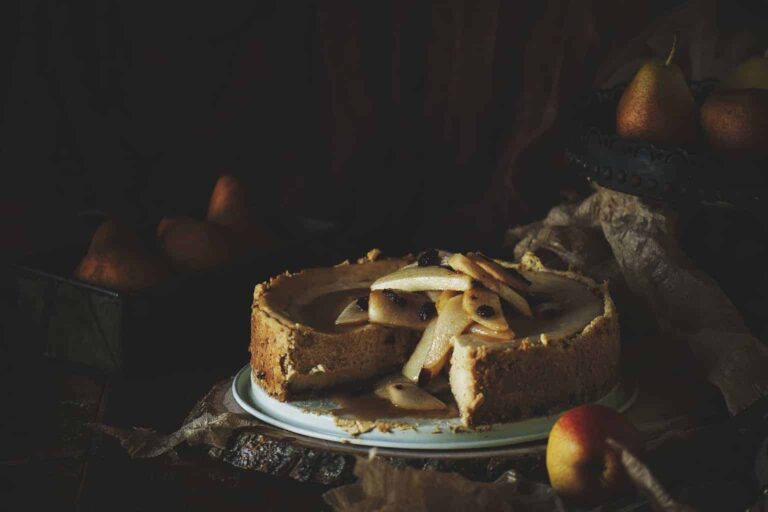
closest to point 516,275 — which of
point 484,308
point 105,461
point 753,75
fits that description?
point 484,308

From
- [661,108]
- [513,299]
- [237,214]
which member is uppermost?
[661,108]

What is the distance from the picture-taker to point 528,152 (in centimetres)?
280

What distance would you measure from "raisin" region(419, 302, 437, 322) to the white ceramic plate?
0.20 m

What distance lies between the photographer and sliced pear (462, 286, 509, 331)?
185cm

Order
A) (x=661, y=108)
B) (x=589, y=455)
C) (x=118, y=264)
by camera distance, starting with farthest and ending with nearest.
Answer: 1. (x=118, y=264)
2. (x=661, y=108)
3. (x=589, y=455)

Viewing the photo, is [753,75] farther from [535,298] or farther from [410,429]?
[410,429]

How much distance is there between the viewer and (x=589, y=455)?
1613 millimetres

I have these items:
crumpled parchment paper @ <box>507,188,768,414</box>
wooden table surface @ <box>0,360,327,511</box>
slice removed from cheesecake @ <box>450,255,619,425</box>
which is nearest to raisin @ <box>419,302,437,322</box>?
slice removed from cheesecake @ <box>450,255,619,425</box>

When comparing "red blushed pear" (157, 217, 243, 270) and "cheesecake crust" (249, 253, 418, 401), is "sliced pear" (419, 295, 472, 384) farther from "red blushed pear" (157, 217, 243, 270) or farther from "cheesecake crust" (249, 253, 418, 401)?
"red blushed pear" (157, 217, 243, 270)

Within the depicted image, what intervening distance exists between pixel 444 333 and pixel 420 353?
0.09 metres

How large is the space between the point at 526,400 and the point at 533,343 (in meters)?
0.09

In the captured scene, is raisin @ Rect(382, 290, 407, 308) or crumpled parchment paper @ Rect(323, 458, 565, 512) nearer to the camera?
crumpled parchment paper @ Rect(323, 458, 565, 512)

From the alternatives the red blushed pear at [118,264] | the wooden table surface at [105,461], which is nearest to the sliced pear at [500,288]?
the wooden table surface at [105,461]

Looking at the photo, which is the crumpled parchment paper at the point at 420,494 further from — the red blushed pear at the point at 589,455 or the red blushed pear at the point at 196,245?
the red blushed pear at the point at 196,245
